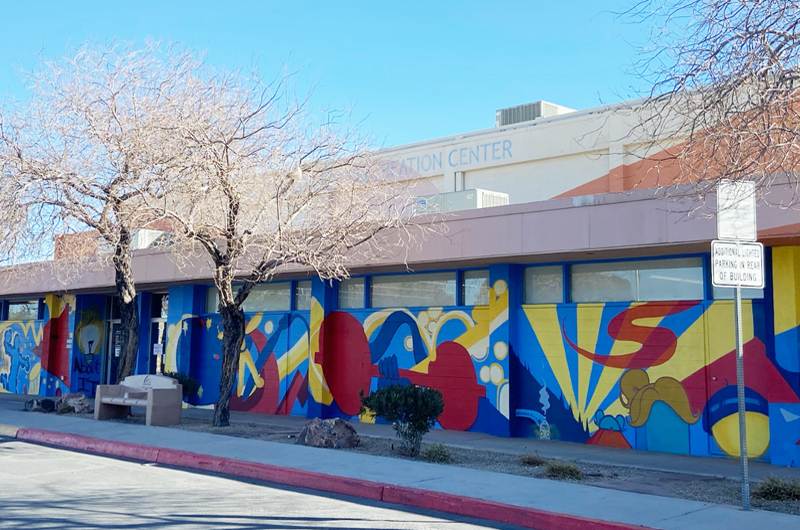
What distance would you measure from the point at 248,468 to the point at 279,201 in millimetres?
5531

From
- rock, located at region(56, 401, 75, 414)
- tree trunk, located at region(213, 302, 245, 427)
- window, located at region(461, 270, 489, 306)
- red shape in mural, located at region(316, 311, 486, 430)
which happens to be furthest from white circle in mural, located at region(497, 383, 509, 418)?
rock, located at region(56, 401, 75, 414)

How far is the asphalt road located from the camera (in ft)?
26.0

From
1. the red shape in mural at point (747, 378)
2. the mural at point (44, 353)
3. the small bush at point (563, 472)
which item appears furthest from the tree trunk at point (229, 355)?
the mural at point (44, 353)

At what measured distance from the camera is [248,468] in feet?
37.0

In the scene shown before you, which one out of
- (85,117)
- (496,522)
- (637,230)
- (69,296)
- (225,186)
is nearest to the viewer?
(496,522)

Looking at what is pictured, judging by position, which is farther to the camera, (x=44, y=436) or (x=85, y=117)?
(x=85, y=117)

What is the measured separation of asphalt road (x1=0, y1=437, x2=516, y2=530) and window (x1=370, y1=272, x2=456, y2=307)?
23.3 ft

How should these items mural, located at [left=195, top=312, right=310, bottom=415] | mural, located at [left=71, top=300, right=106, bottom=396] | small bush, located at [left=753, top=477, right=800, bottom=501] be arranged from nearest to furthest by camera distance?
1. small bush, located at [left=753, top=477, right=800, bottom=501]
2. mural, located at [left=195, top=312, right=310, bottom=415]
3. mural, located at [left=71, top=300, right=106, bottom=396]

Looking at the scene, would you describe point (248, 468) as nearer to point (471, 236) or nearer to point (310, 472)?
point (310, 472)

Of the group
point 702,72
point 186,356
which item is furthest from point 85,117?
point 702,72

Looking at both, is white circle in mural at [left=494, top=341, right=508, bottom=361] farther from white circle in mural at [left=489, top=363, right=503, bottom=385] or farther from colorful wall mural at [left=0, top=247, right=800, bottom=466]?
white circle in mural at [left=489, top=363, right=503, bottom=385]

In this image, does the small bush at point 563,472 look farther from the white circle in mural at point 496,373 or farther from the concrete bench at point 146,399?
the concrete bench at point 146,399

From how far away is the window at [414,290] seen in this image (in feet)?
55.3

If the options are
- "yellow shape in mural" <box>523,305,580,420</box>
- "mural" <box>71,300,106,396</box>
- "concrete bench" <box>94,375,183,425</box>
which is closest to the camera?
"yellow shape in mural" <box>523,305,580,420</box>
